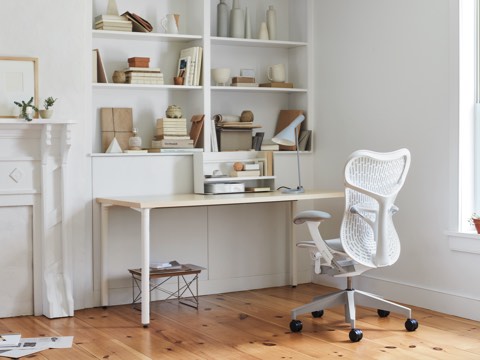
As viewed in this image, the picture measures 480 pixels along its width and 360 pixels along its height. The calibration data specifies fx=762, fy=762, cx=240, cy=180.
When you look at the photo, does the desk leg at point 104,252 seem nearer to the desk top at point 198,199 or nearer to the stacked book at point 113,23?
the desk top at point 198,199

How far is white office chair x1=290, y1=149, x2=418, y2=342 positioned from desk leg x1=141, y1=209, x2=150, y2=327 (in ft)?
2.83

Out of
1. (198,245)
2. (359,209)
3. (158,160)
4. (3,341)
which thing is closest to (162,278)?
(198,245)

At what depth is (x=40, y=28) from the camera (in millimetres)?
4824

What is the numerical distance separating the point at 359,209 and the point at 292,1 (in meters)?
2.50

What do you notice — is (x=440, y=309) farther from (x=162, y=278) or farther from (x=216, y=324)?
(x=162, y=278)

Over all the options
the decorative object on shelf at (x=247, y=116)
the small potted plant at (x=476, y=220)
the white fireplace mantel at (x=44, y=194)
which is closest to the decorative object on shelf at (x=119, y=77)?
the white fireplace mantel at (x=44, y=194)

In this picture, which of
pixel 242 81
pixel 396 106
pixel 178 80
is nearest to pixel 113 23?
pixel 178 80

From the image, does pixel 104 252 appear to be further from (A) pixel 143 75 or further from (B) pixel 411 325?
(B) pixel 411 325

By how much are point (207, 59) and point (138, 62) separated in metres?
0.51

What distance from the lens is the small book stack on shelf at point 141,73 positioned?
17.2 feet

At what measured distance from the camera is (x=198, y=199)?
4.74 metres

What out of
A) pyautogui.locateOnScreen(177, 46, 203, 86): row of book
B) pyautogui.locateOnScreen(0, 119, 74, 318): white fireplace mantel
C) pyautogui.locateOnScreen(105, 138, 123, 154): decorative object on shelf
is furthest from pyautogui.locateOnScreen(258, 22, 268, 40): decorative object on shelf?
pyautogui.locateOnScreen(0, 119, 74, 318): white fireplace mantel

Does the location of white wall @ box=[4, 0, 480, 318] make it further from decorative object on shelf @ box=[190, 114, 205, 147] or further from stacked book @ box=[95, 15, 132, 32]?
decorative object on shelf @ box=[190, 114, 205, 147]

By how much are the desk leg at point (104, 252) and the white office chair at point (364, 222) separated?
1.39 m
